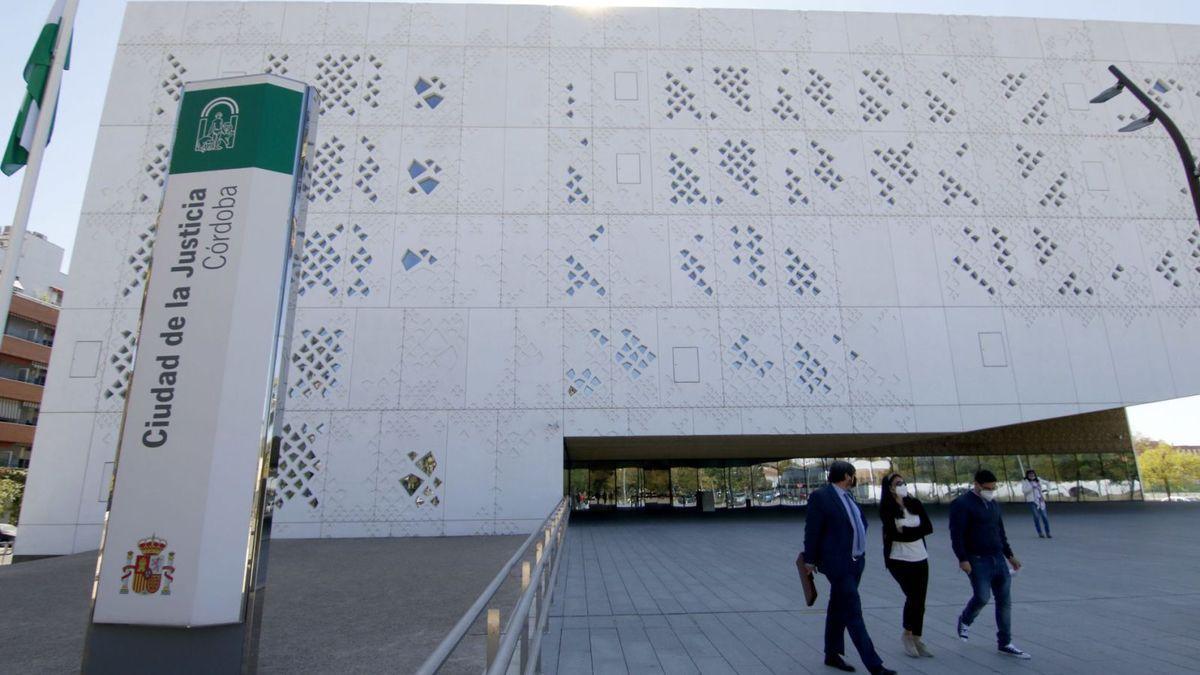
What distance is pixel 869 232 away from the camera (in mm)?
16062

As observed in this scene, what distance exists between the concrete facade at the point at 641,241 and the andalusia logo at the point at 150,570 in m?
10.3

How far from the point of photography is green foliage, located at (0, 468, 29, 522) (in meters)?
29.6

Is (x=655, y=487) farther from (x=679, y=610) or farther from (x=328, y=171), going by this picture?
(x=679, y=610)

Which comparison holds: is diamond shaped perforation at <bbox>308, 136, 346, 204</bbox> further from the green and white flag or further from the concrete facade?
the green and white flag

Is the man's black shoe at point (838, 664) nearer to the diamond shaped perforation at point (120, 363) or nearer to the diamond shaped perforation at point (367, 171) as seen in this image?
the diamond shaped perforation at point (367, 171)

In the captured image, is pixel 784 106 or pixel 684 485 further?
pixel 684 485

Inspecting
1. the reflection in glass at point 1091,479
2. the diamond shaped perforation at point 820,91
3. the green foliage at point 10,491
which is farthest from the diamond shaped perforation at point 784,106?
the green foliage at point 10,491

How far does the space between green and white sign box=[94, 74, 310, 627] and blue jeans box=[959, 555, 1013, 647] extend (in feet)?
17.3

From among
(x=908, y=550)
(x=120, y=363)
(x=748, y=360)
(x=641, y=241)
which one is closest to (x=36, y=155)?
(x=908, y=550)

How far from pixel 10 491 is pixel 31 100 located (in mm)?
35428

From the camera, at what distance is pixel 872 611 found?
5863 millimetres

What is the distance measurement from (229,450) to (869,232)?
1583 cm

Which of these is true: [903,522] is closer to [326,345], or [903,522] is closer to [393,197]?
[326,345]

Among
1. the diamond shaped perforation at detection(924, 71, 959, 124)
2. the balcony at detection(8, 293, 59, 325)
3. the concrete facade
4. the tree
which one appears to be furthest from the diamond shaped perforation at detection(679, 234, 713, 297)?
the balcony at detection(8, 293, 59, 325)
